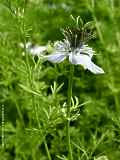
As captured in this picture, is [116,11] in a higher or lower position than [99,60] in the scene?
higher

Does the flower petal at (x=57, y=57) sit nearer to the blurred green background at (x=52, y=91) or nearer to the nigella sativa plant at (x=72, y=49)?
the nigella sativa plant at (x=72, y=49)

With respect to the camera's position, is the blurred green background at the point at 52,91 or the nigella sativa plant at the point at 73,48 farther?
the blurred green background at the point at 52,91

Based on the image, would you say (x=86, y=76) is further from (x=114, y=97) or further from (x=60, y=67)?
(x=60, y=67)

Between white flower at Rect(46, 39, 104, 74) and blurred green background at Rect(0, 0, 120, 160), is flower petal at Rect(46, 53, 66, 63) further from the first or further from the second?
blurred green background at Rect(0, 0, 120, 160)

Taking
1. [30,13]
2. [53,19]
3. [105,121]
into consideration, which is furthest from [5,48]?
[53,19]

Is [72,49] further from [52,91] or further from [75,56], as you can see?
[52,91]

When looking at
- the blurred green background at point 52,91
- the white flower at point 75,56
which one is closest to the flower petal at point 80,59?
the white flower at point 75,56
